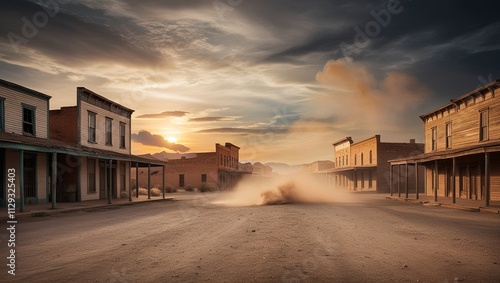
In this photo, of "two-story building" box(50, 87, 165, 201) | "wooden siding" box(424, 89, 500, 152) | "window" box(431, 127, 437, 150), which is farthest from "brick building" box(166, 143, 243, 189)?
"wooden siding" box(424, 89, 500, 152)

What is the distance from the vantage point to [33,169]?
2222cm

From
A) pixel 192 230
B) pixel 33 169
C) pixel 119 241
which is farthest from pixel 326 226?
pixel 33 169

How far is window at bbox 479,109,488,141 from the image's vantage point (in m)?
25.5

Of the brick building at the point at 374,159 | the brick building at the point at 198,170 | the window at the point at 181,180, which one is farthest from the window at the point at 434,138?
the window at the point at 181,180

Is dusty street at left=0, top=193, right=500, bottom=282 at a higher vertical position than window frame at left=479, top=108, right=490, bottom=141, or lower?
lower

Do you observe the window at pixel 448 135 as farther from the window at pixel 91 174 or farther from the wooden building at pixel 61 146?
the window at pixel 91 174

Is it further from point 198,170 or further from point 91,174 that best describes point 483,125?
point 198,170

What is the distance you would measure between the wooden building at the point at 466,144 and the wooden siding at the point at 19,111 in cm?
2502

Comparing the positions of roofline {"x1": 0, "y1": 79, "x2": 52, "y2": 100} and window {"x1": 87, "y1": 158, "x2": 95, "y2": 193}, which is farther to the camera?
window {"x1": 87, "y1": 158, "x2": 95, "y2": 193}

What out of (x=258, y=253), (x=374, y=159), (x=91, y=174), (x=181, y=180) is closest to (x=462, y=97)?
(x=374, y=159)

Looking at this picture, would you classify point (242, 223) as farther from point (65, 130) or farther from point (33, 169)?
point (65, 130)

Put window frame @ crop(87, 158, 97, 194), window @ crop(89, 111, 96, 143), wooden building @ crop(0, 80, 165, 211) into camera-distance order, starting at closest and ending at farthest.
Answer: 1. wooden building @ crop(0, 80, 165, 211)
2. window frame @ crop(87, 158, 97, 194)
3. window @ crop(89, 111, 96, 143)

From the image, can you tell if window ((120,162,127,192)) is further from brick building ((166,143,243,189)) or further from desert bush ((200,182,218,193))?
brick building ((166,143,243,189))

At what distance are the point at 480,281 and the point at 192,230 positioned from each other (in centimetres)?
838
